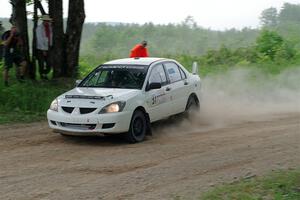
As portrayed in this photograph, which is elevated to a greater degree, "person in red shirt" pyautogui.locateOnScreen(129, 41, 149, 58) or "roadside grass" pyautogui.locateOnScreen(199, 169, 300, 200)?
"person in red shirt" pyautogui.locateOnScreen(129, 41, 149, 58)

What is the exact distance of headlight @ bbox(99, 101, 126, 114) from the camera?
404 inches

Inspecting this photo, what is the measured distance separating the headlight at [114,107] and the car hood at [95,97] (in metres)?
0.08

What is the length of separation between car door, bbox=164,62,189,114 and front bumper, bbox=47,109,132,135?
6.87 feet

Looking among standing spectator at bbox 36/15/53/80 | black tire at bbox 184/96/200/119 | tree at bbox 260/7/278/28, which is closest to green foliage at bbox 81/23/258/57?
tree at bbox 260/7/278/28

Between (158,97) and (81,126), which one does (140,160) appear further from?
(158,97)

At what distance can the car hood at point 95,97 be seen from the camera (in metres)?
10.4

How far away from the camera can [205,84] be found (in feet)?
68.3

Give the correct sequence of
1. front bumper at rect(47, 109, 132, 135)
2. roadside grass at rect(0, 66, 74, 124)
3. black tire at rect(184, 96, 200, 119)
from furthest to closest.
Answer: roadside grass at rect(0, 66, 74, 124)
black tire at rect(184, 96, 200, 119)
front bumper at rect(47, 109, 132, 135)

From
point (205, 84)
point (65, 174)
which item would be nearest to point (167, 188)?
point (65, 174)

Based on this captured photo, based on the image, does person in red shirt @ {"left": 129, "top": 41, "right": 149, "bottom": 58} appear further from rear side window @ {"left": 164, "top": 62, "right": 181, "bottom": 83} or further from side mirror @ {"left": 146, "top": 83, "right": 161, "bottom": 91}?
side mirror @ {"left": 146, "top": 83, "right": 161, "bottom": 91}

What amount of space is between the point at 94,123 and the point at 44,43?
25.3 ft

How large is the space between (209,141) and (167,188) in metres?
3.52

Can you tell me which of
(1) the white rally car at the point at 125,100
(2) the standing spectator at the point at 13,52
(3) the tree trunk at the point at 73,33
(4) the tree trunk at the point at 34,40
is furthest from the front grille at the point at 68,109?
(4) the tree trunk at the point at 34,40

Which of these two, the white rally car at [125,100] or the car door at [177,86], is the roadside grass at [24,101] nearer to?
the white rally car at [125,100]
